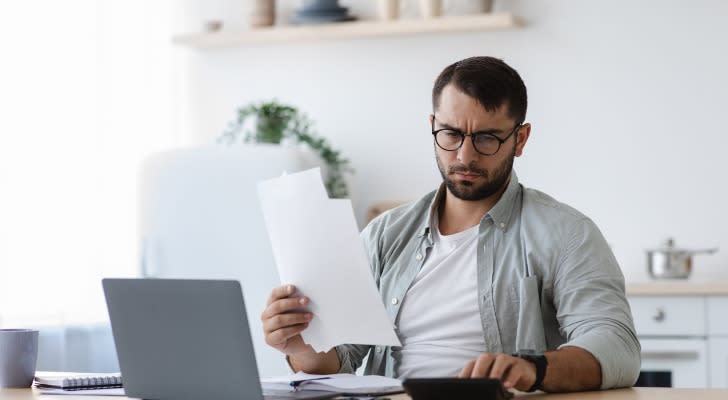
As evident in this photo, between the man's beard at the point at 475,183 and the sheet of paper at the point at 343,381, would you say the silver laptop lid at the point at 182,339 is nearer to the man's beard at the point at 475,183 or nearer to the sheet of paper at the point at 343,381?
the sheet of paper at the point at 343,381

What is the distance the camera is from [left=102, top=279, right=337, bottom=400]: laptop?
140 cm

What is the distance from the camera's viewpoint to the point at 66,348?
3.69m

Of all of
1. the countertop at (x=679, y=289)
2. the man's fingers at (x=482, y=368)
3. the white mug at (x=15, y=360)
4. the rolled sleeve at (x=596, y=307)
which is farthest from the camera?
the countertop at (x=679, y=289)

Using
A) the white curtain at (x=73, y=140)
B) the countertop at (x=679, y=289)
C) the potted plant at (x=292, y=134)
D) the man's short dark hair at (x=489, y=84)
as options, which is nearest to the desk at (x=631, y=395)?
the man's short dark hair at (x=489, y=84)

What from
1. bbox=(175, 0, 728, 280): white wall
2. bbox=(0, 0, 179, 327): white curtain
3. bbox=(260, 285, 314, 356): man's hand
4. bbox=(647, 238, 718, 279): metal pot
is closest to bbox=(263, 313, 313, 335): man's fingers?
bbox=(260, 285, 314, 356): man's hand

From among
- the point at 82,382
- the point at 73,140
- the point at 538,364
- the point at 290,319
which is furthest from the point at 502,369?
the point at 73,140

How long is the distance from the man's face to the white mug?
0.79 metres

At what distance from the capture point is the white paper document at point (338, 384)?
1508 millimetres

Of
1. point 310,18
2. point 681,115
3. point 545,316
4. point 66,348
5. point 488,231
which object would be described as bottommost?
point 66,348

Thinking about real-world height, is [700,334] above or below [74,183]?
below

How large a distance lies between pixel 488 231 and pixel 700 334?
5.50 feet

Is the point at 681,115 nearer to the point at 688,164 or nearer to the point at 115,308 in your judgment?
the point at 688,164

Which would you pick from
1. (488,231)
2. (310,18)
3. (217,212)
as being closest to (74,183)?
(217,212)

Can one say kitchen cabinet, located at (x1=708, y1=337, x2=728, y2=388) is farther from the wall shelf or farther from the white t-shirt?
the white t-shirt
